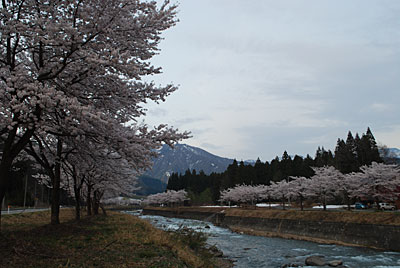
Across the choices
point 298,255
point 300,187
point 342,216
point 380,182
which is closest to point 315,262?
point 298,255

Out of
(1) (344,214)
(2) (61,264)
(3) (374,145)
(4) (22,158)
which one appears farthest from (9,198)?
(3) (374,145)

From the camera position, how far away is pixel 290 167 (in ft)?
261

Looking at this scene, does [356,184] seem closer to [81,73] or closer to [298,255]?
[298,255]

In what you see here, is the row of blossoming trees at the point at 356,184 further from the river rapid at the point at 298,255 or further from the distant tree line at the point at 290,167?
the river rapid at the point at 298,255

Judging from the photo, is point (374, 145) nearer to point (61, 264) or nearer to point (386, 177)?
point (386, 177)

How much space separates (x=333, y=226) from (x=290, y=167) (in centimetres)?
5096

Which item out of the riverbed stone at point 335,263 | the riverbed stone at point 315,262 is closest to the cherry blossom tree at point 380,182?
the riverbed stone at point 335,263

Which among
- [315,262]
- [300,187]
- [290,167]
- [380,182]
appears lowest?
[315,262]

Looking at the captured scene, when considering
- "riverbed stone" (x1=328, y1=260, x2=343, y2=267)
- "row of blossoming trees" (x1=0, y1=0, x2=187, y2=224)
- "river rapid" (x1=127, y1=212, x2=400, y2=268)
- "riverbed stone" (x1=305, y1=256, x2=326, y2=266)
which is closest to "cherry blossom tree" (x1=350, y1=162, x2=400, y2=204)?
"river rapid" (x1=127, y1=212, x2=400, y2=268)

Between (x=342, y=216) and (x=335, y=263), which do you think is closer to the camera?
(x=335, y=263)

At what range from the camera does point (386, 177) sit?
32250 mm

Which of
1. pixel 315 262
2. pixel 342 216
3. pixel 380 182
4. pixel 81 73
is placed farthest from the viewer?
pixel 380 182

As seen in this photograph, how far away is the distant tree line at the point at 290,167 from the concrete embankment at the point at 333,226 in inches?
579

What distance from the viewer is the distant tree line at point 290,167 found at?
63047mm
